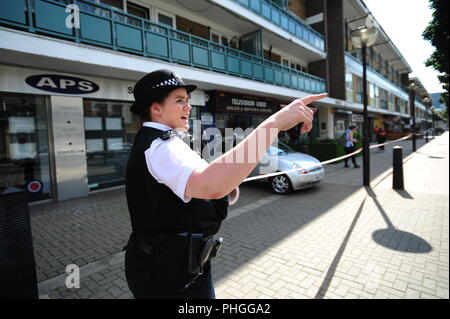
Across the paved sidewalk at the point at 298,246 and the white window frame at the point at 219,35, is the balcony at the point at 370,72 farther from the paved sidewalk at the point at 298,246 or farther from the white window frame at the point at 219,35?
the paved sidewalk at the point at 298,246

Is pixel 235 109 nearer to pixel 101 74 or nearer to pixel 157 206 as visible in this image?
pixel 101 74

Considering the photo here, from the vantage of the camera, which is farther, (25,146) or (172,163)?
(25,146)

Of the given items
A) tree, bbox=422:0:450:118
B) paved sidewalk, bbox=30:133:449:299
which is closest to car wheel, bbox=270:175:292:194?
paved sidewalk, bbox=30:133:449:299

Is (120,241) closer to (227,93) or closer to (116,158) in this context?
(116,158)

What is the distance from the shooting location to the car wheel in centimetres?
685

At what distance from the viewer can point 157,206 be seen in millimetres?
1156

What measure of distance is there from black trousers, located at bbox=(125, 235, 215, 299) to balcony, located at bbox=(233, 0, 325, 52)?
1166cm

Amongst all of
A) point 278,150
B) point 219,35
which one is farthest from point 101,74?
point 219,35

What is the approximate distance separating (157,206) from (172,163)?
0.99 ft

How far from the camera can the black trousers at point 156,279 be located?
1.30m

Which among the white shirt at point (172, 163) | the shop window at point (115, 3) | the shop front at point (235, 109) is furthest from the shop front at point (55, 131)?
the white shirt at point (172, 163)

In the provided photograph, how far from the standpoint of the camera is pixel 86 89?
7387 mm

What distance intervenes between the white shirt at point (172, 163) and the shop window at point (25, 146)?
24.6ft

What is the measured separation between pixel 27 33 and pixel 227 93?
7.83m
